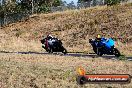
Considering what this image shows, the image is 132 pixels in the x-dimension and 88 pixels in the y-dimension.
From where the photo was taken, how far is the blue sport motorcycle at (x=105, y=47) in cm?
2587

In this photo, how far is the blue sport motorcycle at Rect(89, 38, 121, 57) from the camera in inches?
1018

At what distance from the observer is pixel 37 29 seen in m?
52.7

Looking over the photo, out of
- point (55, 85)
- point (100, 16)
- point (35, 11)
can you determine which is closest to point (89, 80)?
point (55, 85)

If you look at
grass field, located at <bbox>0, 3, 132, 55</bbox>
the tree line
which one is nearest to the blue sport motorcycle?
grass field, located at <bbox>0, 3, 132, 55</bbox>

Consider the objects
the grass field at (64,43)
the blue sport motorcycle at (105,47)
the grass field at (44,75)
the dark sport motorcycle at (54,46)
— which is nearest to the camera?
the grass field at (44,75)

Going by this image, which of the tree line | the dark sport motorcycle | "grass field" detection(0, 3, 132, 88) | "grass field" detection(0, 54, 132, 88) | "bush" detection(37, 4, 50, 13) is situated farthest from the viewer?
the tree line

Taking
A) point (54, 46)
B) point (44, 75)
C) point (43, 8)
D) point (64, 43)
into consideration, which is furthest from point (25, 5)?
point (44, 75)

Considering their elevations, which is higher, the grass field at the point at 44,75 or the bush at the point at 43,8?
the grass field at the point at 44,75

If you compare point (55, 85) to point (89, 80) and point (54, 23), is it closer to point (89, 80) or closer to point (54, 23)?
point (89, 80)

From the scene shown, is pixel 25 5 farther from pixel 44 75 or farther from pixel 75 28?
pixel 44 75

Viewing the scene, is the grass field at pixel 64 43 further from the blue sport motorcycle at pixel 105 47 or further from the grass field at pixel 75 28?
the blue sport motorcycle at pixel 105 47

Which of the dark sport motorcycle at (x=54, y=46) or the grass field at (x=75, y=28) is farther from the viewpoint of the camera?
the grass field at (x=75, y=28)

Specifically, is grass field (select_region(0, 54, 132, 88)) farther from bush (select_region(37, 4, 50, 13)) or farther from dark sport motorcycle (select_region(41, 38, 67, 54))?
bush (select_region(37, 4, 50, 13))

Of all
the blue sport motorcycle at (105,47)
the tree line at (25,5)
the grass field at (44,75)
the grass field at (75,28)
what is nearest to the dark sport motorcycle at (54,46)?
the blue sport motorcycle at (105,47)
